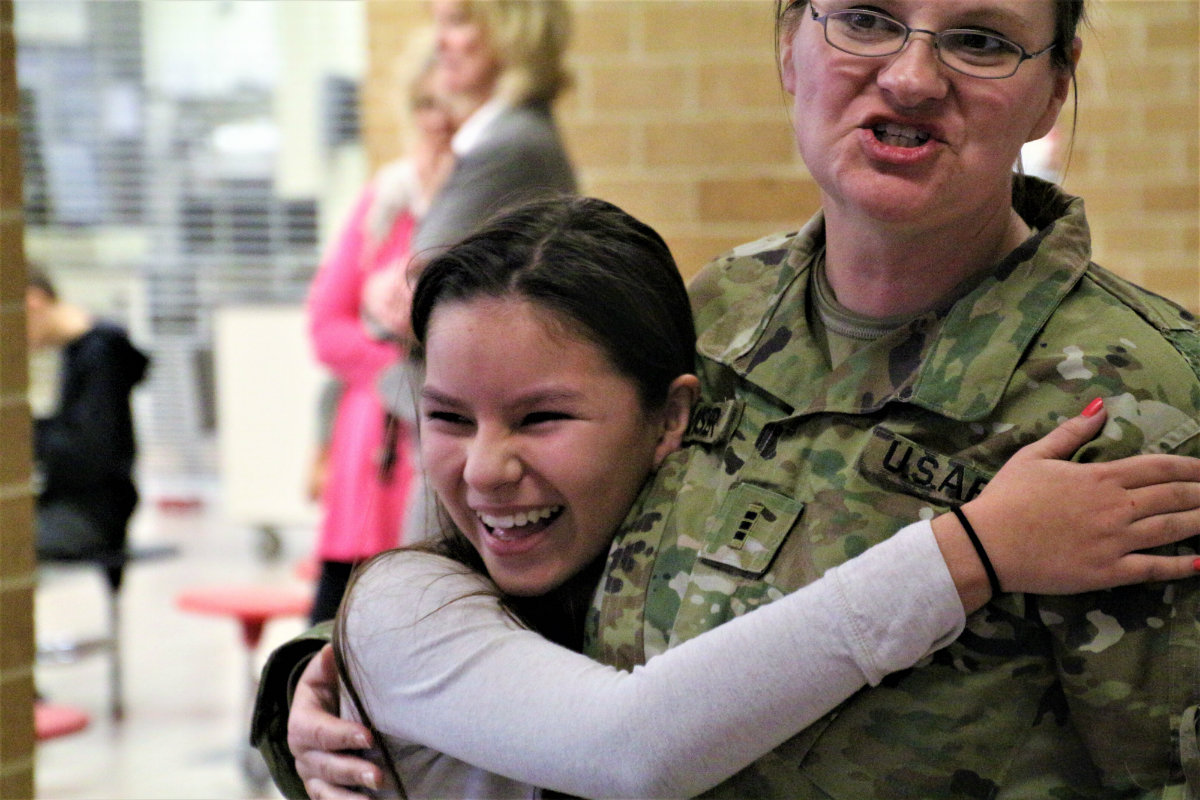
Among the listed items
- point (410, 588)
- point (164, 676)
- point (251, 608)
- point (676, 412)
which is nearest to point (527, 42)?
point (676, 412)

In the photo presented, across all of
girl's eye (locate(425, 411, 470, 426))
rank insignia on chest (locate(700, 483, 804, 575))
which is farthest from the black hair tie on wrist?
girl's eye (locate(425, 411, 470, 426))

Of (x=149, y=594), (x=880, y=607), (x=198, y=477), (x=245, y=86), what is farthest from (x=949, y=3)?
(x=198, y=477)

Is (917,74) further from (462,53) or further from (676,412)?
(462,53)

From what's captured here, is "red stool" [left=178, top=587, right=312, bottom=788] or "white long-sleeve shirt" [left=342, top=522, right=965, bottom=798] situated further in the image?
"red stool" [left=178, top=587, right=312, bottom=788]

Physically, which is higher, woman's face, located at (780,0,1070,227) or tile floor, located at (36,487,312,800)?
woman's face, located at (780,0,1070,227)

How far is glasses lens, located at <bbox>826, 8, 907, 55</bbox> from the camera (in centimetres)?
110

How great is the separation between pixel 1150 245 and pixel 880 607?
3.09 metres

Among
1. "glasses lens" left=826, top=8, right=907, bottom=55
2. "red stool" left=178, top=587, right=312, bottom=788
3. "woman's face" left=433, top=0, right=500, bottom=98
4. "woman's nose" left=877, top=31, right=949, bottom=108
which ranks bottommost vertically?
"red stool" left=178, top=587, right=312, bottom=788

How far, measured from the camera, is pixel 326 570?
109 inches

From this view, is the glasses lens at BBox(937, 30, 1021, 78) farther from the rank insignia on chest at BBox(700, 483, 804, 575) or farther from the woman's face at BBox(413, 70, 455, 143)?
the woman's face at BBox(413, 70, 455, 143)

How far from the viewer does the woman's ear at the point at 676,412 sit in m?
1.34

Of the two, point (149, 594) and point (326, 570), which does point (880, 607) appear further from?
point (149, 594)

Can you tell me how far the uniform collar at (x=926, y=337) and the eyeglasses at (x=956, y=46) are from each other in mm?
165

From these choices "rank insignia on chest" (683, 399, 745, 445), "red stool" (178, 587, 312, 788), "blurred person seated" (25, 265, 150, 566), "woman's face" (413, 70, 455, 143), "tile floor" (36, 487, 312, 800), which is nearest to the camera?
"rank insignia on chest" (683, 399, 745, 445)
